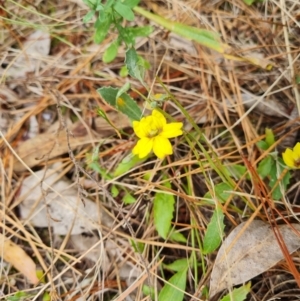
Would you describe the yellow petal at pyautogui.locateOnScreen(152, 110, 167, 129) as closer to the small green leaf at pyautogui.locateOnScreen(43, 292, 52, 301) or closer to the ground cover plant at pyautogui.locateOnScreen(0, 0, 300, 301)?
the ground cover plant at pyautogui.locateOnScreen(0, 0, 300, 301)

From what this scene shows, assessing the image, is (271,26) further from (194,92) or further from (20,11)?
(20,11)

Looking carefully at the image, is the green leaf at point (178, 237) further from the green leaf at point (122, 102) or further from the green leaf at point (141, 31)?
the green leaf at point (141, 31)

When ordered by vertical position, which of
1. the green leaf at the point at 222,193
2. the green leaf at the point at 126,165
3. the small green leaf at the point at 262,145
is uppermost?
the small green leaf at the point at 262,145

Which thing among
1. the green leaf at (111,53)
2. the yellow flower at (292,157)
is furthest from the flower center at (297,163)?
the green leaf at (111,53)

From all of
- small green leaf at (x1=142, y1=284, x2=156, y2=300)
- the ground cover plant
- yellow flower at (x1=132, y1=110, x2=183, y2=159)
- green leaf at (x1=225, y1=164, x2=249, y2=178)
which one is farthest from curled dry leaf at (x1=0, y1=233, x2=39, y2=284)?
green leaf at (x1=225, y1=164, x2=249, y2=178)

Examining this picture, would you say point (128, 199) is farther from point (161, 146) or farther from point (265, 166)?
point (265, 166)

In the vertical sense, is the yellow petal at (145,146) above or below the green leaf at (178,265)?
above
